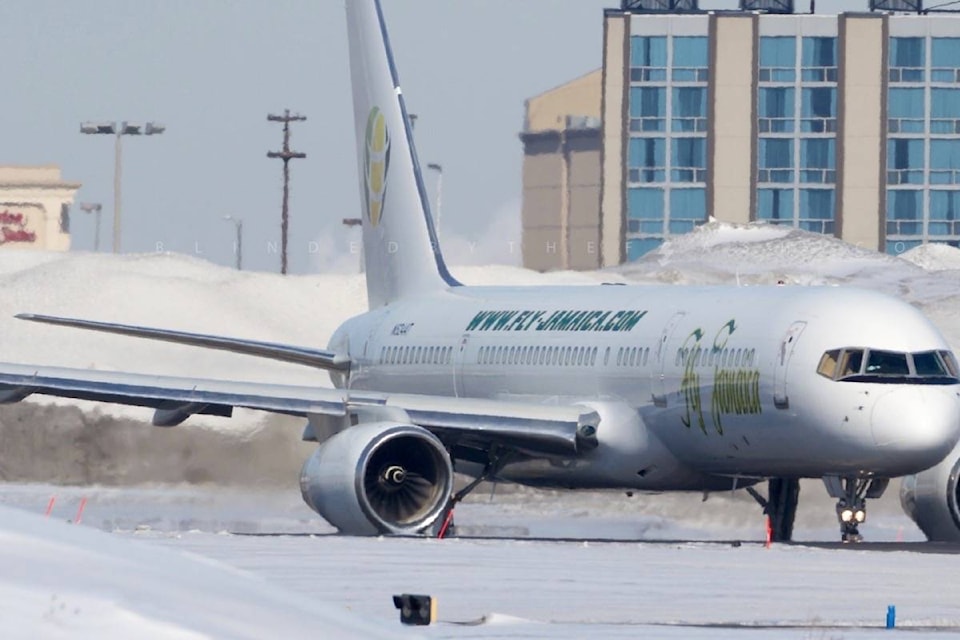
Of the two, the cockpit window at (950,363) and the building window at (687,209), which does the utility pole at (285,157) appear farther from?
the cockpit window at (950,363)

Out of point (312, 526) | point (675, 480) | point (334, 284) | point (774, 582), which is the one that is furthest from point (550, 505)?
point (334, 284)

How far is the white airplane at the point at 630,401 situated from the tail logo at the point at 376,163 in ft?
11.8

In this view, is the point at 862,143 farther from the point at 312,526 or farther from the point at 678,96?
the point at 312,526

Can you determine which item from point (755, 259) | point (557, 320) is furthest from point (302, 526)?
point (755, 259)

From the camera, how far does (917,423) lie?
81.9 ft

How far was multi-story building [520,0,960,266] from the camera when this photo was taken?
302ft

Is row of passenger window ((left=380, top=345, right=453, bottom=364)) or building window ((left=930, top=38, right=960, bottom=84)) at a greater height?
building window ((left=930, top=38, right=960, bottom=84))

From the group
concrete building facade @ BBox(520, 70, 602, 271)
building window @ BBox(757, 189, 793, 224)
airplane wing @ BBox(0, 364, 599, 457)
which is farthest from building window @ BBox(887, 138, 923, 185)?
airplane wing @ BBox(0, 364, 599, 457)

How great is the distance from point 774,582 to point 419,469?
28.4 ft

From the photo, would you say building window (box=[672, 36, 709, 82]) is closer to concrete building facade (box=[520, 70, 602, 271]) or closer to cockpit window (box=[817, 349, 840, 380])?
concrete building facade (box=[520, 70, 602, 271])

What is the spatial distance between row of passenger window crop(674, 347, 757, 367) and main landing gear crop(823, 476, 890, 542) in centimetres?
163

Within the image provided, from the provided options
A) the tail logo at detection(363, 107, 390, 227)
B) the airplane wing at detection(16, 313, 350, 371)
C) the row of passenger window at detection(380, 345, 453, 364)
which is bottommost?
the row of passenger window at detection(380, 345, 453, 364)

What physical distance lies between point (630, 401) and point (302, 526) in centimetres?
581

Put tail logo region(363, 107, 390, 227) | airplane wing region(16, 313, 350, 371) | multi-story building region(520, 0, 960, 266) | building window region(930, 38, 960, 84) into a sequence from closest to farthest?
1. airplane wing region(16, 313, 350, 371)
2. tail logo region(363, 107, 390, 227)
3. multi-story building region(520, 0, 960, 266)
4. building window region(930, 38, 960, 84)
